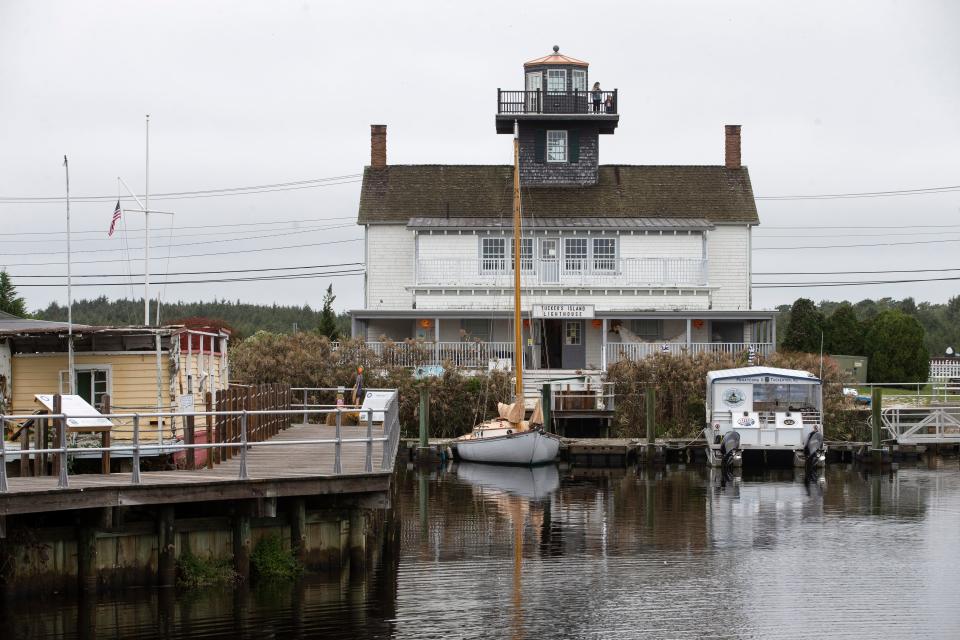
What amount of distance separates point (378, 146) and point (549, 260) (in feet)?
34.4

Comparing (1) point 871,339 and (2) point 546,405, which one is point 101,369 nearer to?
(2) point 546,405

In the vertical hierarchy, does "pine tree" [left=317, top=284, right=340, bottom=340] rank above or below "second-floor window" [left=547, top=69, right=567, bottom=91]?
below

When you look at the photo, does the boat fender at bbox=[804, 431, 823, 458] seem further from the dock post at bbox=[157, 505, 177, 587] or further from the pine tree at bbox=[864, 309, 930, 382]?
the dock post at bbox=[157, 505, 177, 587]

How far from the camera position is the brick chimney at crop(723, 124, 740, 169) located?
61906 mm

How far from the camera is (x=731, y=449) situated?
1676 inches

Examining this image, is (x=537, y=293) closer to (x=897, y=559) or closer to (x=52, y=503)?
(x=897, y=559)

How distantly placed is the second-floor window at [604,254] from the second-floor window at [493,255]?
3.79 meters

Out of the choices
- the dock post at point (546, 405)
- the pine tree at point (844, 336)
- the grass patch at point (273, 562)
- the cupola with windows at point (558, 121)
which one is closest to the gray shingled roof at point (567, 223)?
the cupola with windows at point (558, 121)

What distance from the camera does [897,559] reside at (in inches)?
1019

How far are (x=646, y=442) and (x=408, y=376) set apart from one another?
8907 mm

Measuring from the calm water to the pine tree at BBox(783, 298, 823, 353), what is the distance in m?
30.7

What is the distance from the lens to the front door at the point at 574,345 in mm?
55675

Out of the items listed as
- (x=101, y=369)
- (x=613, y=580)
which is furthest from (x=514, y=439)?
(x=613, y=580)

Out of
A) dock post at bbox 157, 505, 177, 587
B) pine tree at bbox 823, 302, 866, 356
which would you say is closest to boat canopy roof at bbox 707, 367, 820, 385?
pine tree at bbox 823, 302, 866, 356
